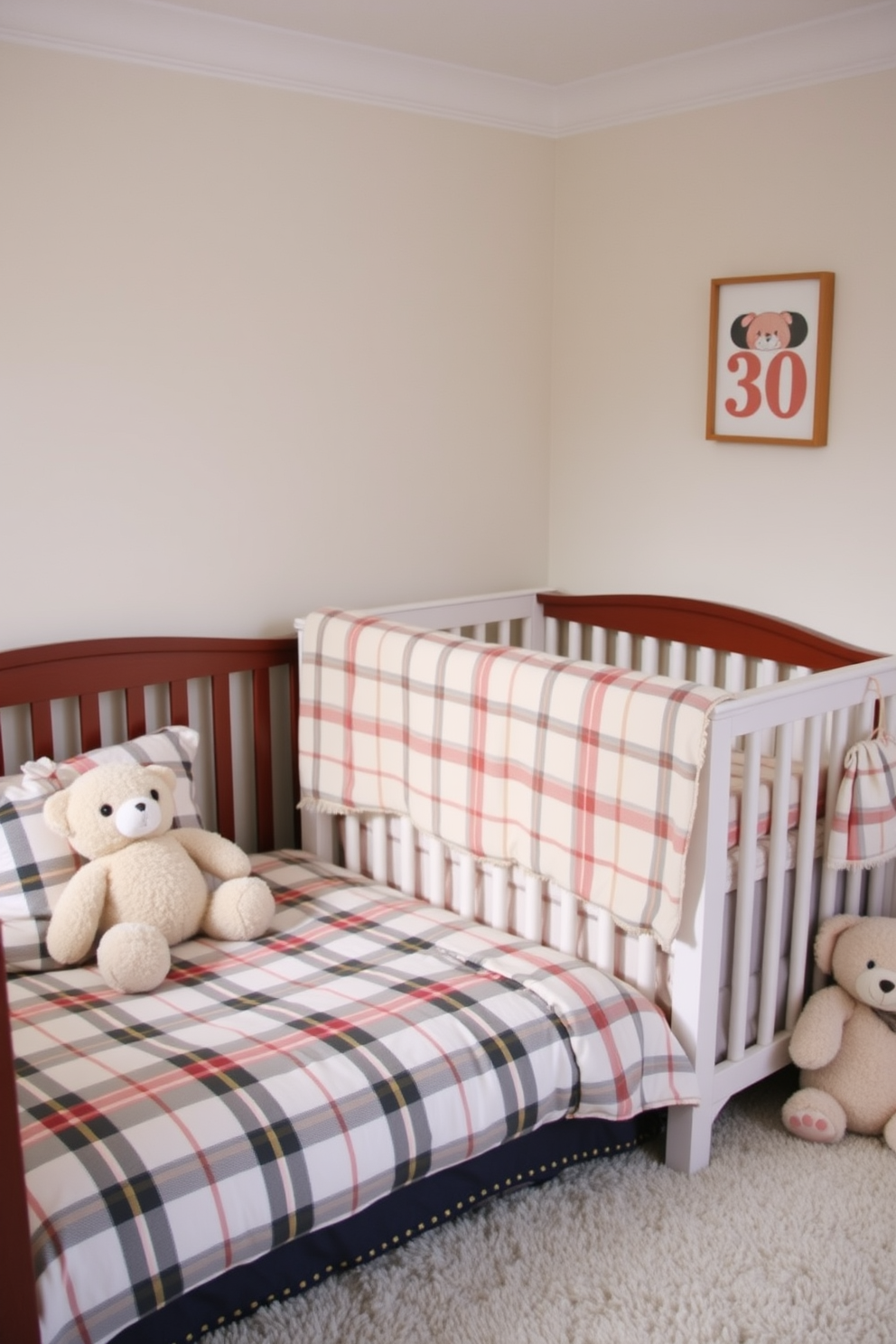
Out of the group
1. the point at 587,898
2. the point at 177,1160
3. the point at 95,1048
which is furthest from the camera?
the point at 587,898

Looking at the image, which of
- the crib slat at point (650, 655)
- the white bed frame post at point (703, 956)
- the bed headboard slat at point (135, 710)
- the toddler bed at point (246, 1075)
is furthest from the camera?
the crib slat at point (650, 655)

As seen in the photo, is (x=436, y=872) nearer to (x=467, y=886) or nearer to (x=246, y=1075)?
(x=467, y=886)

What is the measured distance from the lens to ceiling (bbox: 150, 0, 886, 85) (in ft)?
7.53

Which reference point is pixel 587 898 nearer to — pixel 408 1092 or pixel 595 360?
pixel 408 1092

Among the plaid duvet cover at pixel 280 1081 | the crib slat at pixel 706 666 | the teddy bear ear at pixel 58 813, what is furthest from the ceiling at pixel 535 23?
the plaid duvet cover at pixel 280 1081

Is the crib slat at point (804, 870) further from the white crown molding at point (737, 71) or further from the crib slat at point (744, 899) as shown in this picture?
the white crown molding at point (737, 71)

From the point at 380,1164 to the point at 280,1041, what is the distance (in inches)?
8.9

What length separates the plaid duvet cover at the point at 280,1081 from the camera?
1.54m

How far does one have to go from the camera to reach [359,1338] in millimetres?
1702

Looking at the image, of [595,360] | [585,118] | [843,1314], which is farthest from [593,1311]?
[585,118]

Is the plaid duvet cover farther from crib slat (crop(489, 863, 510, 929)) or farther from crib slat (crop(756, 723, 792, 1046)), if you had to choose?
crib slat (crop(756, 723, 792, 1046))

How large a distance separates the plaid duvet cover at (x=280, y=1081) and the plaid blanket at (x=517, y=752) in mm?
175

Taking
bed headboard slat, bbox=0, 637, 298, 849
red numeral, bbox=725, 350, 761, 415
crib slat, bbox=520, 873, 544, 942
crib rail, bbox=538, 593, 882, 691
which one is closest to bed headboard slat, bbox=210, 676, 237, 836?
bed headboard slat, bbox=0, 637, 298, 849

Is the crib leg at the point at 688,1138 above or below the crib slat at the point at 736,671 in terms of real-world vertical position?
below
